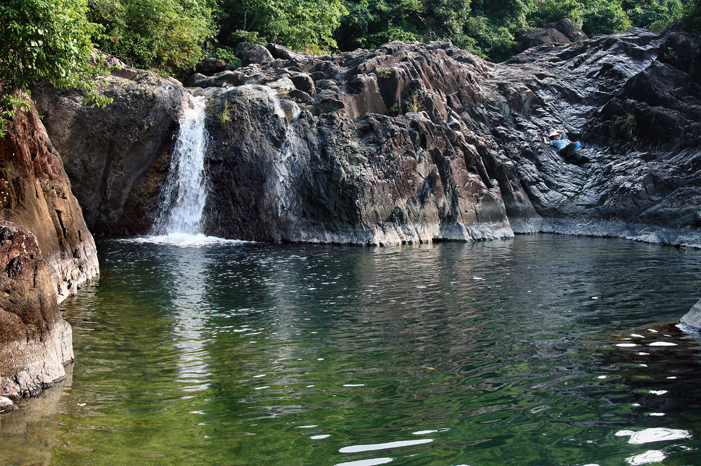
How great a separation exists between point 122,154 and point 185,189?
3283mm

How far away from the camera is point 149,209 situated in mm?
23641

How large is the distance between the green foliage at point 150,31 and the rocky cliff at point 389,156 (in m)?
3.29

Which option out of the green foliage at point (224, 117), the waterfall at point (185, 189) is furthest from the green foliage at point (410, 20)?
the waterfall at point (185, 189)

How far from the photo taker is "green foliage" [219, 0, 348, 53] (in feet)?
113

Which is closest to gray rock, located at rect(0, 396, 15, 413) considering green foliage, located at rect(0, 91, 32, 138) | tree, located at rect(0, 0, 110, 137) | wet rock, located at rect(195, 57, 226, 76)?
tree, located at rect(0, 0, 110, 137)

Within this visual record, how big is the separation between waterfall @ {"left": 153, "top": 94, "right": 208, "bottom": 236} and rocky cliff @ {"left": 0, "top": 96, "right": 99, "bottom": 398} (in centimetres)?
973

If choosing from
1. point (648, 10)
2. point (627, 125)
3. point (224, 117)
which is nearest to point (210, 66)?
point (224, 117)

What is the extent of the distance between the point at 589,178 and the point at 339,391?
1018 inches

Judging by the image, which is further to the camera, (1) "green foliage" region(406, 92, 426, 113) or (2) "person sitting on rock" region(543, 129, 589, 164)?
(2) "person sitting on rock" region(543, 129, 589, 164)

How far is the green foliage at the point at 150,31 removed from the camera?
27.5m

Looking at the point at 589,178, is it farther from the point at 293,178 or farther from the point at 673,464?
the point at 673,464

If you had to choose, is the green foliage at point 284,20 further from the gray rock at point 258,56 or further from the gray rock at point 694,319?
the gray rock at point 694,319

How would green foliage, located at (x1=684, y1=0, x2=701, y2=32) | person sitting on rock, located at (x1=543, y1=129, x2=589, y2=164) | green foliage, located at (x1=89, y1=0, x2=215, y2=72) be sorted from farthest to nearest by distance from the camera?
green foliage, located at (x1=684, y1=0, x2=701, y2=32) → person sitting on rock, located at (x1=543, y1=129, x2=589, y2=164) → green foliage, located at (x1=89, y1=0, x2=215, y2=72)

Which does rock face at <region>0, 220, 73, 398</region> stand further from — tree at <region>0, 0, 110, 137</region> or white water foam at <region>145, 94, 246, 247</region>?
white water foam at <region>145, 94, 246, 247</region>
